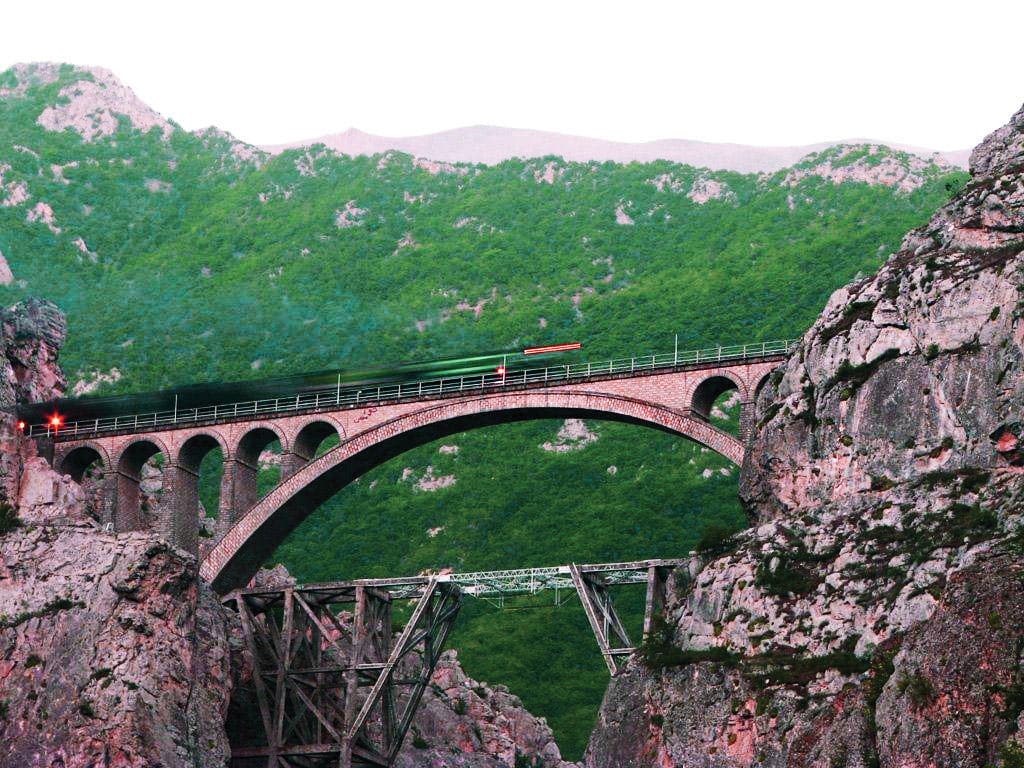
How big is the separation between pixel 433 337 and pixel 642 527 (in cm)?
3881

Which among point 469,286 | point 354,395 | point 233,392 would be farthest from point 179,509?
point 469,286

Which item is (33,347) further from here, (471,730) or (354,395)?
(471,730)

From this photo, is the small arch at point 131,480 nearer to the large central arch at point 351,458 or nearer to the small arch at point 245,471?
the small arch at point 245,471

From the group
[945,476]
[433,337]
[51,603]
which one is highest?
[433,337]

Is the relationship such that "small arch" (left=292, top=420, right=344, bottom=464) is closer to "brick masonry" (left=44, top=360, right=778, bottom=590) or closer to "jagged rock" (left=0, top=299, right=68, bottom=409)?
"brick masonry" (left=44, top=360, right=778, bottom=590)

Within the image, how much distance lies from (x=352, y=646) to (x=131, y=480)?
1974 cm

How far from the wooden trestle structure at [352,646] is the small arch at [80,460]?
14.0 metres

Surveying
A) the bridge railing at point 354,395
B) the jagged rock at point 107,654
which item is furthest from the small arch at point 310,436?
the jagged rock at point 107,654

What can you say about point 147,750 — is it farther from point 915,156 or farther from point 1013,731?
point 915,156

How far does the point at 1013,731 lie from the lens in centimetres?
5144

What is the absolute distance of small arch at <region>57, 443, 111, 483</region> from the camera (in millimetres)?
98750

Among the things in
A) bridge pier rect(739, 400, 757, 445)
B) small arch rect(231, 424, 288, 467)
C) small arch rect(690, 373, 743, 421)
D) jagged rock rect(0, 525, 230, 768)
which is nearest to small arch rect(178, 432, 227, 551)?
small arch rect(231, 424, 288, 467)

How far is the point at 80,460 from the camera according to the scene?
331 ft

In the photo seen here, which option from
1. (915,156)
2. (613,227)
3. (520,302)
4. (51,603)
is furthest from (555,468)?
(51,603)
